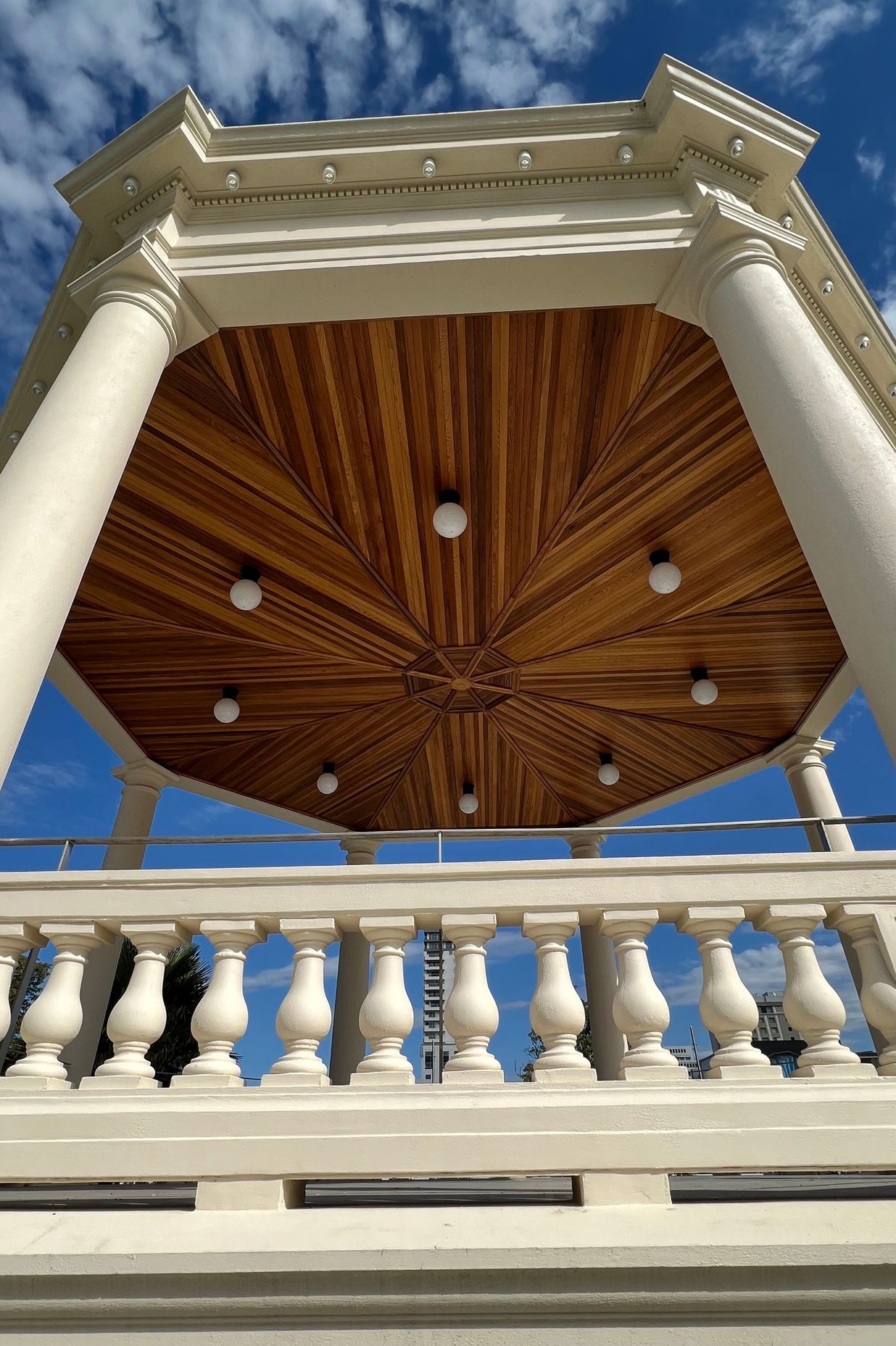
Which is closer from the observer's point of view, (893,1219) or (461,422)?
(893,1219)

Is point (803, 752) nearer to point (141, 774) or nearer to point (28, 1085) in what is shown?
point (141, 774)

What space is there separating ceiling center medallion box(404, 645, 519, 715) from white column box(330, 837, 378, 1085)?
263cm

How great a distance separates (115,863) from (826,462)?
9.44 metres

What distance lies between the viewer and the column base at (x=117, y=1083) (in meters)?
2.89

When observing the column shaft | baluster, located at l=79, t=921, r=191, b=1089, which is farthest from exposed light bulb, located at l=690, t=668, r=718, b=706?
baluster, located at l=79, t=921, r=191, b=1089

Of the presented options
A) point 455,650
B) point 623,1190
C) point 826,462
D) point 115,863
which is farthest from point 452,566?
point 623,1190

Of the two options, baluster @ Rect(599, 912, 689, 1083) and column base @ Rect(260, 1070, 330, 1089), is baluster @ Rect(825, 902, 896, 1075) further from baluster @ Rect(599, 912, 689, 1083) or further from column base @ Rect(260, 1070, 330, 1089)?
column base @ Rect(260, 1070, 330, 1089)

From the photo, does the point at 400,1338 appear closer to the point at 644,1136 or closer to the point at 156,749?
the point at 644,1136

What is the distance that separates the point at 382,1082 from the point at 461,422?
564 cm

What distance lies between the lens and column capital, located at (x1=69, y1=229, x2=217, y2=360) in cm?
510

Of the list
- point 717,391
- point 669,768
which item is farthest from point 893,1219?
point 669,768

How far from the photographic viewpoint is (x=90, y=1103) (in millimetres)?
2842

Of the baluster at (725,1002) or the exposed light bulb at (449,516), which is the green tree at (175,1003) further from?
the baluster at (725,1002)

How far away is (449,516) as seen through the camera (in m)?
7.25
